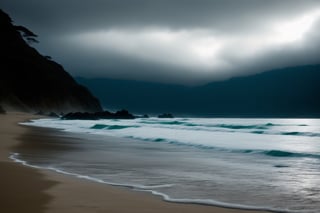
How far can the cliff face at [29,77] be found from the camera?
86312 mm

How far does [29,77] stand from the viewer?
294 feet

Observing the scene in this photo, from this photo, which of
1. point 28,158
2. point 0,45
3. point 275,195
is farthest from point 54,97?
point 275,195

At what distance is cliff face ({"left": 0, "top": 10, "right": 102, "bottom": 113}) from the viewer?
86312 mm

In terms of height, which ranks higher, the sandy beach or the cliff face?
the cliff face

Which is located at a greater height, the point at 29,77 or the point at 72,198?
the point at 29,77

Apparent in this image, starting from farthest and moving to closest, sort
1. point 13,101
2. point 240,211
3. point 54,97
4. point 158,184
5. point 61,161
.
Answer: point 54,97, point 13,101, point 61,161, point 158,184, point 240,211

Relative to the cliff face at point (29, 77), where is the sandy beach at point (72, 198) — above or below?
below

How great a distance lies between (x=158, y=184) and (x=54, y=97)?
90689 mm

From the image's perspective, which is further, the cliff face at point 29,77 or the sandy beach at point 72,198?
the cliff face at point 29,77

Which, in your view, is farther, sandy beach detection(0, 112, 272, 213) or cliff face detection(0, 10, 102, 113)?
cliff face detection(0, 10, 102, 113)

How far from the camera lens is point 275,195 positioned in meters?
6.46

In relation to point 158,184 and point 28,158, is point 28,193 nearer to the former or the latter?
point 158,184

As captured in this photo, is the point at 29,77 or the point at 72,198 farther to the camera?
the point at 29,77

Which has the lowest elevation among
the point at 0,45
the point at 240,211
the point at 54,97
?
the point at 240,211
